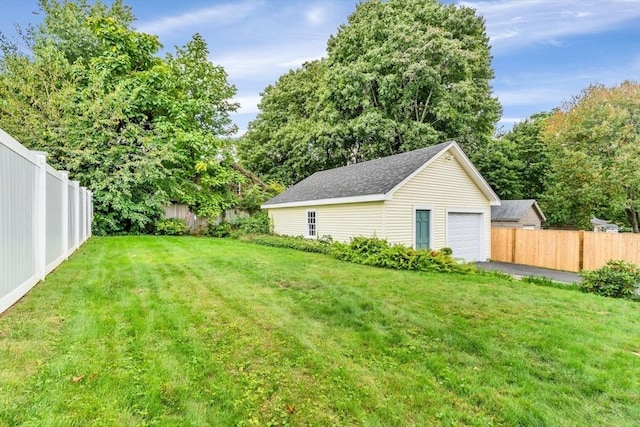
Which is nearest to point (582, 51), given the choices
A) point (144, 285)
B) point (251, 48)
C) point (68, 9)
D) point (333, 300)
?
point (251, 48)

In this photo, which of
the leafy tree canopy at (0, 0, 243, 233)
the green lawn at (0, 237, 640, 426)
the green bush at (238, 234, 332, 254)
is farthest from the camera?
the leafy tree canopy at (0, 0, 243, 233)

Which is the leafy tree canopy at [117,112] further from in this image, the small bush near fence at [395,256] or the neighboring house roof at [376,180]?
the small bush near fence at [395,256]

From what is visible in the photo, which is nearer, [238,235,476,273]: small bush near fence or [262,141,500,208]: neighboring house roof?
[238,235,476,273]: small bush near fence

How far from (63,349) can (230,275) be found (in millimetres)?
3734

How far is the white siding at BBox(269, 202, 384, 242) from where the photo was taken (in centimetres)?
1093

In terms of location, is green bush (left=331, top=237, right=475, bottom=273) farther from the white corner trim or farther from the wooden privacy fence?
the wooden privacy fence

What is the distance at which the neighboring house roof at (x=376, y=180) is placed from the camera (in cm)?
1096

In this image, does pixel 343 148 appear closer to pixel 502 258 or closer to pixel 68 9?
pixel 502 258

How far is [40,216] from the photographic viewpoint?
523 centimetres

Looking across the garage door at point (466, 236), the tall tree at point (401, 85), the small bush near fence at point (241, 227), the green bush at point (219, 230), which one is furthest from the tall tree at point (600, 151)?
the green bush at point (219, 230)

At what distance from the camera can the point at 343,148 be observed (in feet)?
76.9

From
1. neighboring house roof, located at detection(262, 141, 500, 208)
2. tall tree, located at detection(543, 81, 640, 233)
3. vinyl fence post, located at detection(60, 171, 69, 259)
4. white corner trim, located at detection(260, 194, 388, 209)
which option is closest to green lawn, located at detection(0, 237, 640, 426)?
vinyl fence post, located at detection(60, 171, 69, 259)

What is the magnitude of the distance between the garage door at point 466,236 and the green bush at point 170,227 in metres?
12.2

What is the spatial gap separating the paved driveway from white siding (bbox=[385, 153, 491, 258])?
1.27 m
